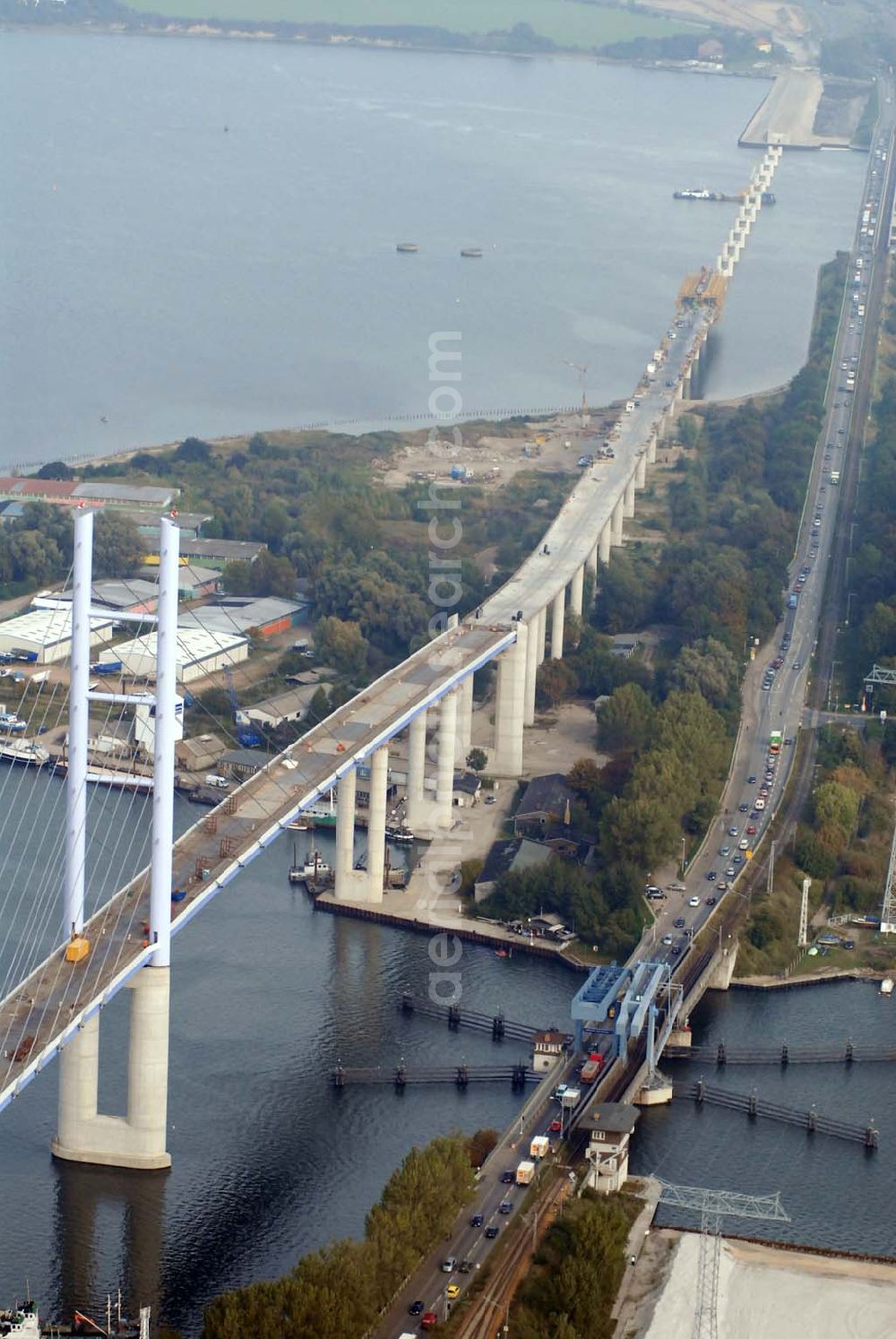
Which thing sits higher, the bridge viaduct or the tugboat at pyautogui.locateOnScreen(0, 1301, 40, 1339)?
the bridge viaduct

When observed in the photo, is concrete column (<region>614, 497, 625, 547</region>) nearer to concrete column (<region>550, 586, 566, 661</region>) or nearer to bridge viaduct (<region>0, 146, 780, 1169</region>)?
bridge viaduct (<region>0, 146, 780, 1169</region>)

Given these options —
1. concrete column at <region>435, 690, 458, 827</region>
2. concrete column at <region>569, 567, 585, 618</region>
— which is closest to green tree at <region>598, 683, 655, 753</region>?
concrete column at <region>435, 690, 458, 827</region>

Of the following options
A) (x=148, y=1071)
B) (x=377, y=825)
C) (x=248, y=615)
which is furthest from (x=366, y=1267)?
(x=248, y=615)

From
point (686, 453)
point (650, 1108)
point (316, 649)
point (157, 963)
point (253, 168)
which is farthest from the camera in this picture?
point (253, 168)

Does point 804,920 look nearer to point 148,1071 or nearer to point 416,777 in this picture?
point 416,777

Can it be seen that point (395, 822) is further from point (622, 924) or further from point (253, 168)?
point (253, 168)

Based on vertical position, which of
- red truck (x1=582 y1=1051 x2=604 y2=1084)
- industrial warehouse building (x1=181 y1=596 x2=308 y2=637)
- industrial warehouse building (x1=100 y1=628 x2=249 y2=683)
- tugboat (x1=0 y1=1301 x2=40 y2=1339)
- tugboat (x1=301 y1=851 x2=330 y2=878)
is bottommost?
tugboat (x1=301 y1=851 x2=330 y2=878)

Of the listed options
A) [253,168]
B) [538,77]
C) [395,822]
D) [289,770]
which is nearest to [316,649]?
[395,822]
